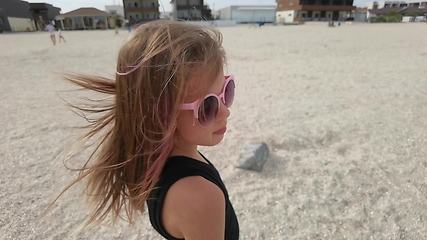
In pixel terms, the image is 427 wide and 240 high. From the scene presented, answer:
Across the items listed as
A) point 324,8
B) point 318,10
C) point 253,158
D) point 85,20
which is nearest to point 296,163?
point 253,158

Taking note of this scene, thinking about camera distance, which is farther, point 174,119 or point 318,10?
point 318,10

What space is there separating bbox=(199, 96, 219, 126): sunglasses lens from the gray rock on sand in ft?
6.83

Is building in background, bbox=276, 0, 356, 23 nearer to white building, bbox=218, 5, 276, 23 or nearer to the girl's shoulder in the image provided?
white building, bbox=218, 5, 276, 23

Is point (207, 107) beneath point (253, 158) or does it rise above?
above

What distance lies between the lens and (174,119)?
0.83m

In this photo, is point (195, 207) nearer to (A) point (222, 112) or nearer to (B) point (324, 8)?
(A) point (222, 112)

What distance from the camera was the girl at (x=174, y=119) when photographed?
785mm

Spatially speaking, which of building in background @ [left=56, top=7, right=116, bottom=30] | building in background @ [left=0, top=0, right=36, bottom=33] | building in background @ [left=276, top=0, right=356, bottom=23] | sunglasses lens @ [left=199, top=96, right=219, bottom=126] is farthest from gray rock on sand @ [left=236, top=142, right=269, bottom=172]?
building in background @ [left=276, top=0, right=356, bottom=23]

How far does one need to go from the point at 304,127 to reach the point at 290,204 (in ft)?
5.84

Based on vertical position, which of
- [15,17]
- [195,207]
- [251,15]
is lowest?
[195,207]

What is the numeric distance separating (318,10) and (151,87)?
63.4 meters

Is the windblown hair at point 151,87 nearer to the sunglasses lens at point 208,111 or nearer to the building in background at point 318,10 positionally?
the sunglasses lens at point 208,111

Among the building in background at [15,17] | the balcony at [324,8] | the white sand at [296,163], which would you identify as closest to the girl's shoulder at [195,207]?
the white sand at [296,163]

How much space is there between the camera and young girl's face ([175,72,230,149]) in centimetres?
85
